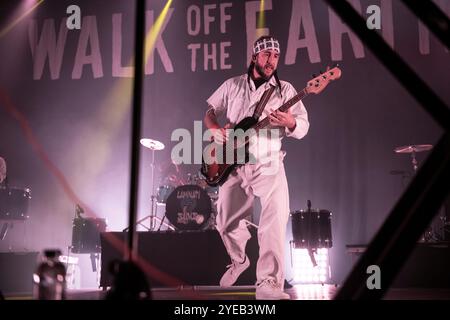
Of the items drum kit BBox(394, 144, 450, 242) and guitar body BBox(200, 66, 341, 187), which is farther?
drum kit BBox(394, 144, 450, 242)

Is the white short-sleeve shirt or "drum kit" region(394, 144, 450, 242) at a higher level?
the white short-sleeve shirt

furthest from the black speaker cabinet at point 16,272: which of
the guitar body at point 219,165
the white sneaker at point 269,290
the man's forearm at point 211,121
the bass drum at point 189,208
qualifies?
the white sneaker at point 269,290

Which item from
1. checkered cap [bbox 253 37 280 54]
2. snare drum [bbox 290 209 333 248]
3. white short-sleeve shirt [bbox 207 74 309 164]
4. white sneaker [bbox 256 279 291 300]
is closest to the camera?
white sneaker [bbox 256 279 291 300]

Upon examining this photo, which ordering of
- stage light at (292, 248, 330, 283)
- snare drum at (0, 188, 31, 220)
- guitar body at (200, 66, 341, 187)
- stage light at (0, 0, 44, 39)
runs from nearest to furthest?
guitar body at (200, 66, 341, 187), snare drum at (0, 188, 31, 220), stage light at (292, 248, 330, 283), stage light at (0, 0, 44, 39)

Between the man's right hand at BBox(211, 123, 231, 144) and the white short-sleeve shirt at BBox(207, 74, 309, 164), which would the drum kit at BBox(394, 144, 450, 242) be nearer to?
the white short-sleeve shirt at BBox(207, 74, 309, 164)

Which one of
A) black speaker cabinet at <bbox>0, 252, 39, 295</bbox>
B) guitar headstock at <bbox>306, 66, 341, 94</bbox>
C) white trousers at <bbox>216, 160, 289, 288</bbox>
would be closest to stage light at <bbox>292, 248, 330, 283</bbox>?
white trousers at <bbox>216, 160, 289, 288</bbox>

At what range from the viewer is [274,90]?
199 inches

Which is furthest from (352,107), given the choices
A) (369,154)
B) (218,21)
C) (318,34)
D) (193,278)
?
(193,278)

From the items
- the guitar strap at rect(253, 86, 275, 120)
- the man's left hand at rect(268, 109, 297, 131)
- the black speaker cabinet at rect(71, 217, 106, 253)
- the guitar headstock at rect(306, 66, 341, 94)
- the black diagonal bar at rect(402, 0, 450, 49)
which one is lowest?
the black speaker cabinet at rect(71, 217, 106, 253)

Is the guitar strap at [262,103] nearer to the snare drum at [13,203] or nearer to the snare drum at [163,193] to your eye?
the snare drum at [163,193]

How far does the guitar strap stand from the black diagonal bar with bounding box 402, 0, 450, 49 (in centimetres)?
361

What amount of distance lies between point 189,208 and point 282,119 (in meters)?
2.07

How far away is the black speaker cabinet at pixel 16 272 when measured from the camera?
6.30m

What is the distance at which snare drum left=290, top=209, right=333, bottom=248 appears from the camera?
21.5 feet
